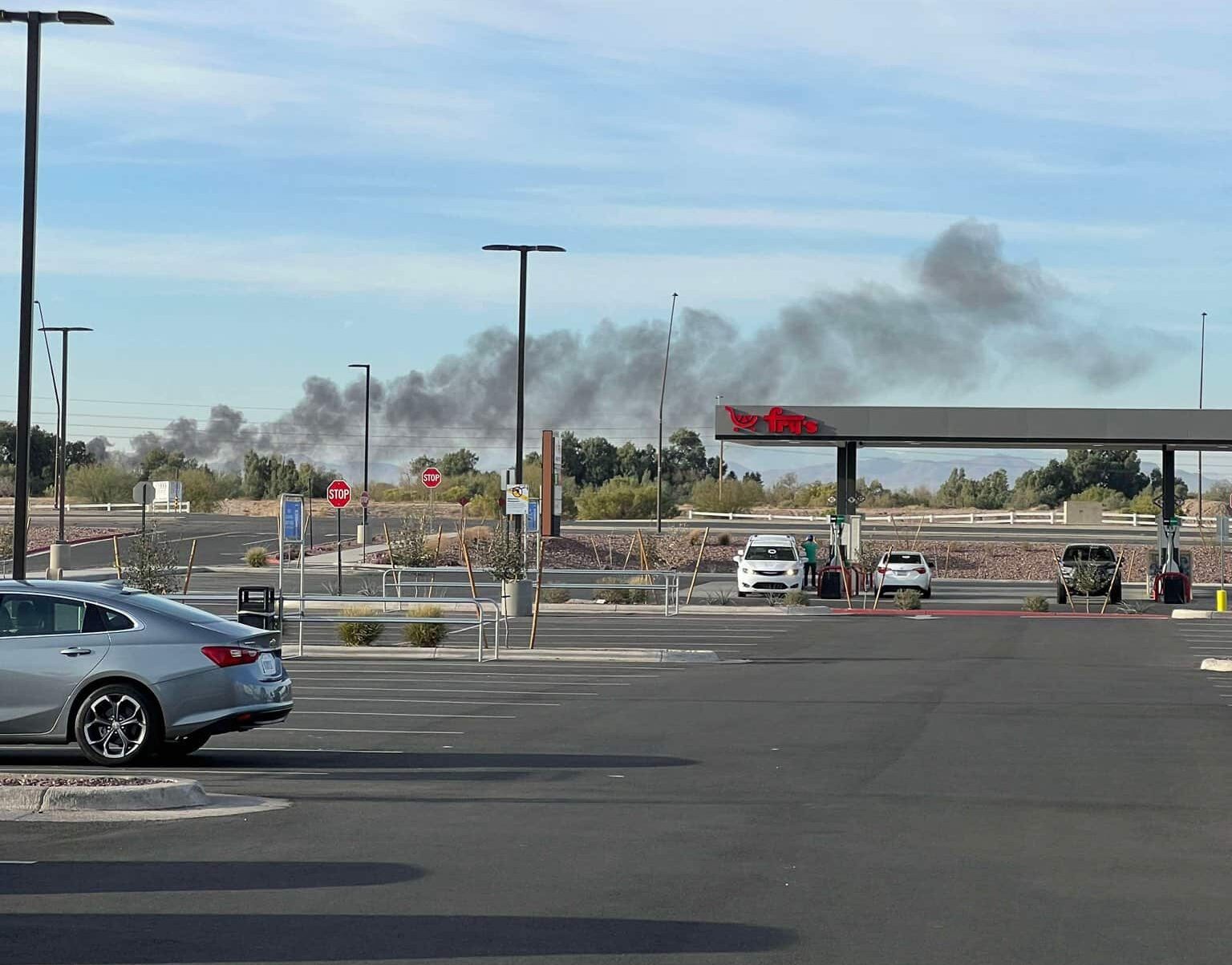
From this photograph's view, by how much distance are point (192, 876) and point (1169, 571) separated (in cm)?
4213

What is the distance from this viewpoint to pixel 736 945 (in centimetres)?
775

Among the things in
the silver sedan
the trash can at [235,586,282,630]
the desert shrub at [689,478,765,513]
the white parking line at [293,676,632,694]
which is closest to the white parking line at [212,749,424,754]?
the silver sedan

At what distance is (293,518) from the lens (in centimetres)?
2795

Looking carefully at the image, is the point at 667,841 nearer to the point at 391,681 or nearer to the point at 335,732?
the point at 335,732

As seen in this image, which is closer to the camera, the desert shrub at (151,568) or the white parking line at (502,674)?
the white parking line at (502,674)

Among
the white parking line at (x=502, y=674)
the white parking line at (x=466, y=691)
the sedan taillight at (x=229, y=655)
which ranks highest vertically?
the sedan taillight at (x=229, y=655)

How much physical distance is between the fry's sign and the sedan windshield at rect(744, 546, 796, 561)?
3412 mm

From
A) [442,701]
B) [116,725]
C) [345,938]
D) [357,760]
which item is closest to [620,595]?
[442,701]

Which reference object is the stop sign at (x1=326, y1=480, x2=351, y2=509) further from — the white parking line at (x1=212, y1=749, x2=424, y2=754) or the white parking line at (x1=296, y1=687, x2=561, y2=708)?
the white parking line at (x1=212, y1=749, x2=424, y2=754)

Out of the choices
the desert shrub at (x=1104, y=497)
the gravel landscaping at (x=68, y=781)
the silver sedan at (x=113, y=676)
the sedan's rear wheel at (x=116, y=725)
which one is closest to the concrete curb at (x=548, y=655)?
the silver sedan at (x=113, y=676)

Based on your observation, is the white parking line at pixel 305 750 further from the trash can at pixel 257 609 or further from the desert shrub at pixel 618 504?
the desert shrub at pixel 618 504

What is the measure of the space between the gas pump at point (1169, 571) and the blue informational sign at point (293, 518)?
2794 centimetres

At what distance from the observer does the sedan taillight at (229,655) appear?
45.3ft

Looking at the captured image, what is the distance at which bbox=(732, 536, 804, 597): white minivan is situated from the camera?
45.2 metres
